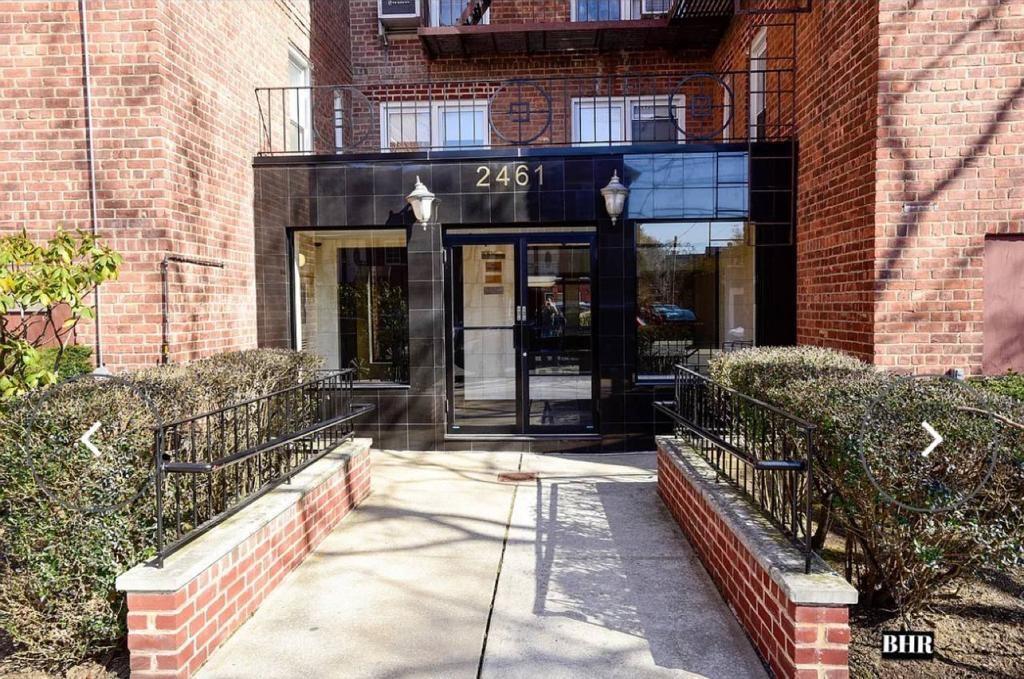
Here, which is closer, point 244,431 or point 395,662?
point 395,662

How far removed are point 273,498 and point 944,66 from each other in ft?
19.8

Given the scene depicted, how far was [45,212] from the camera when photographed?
5.81 metres

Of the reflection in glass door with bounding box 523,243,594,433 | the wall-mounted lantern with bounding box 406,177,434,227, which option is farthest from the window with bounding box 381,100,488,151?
the reflection in glass door with bounding box 523,243,594,433

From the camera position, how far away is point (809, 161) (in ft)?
22.1

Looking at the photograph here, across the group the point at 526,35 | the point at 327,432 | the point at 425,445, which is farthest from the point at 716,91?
the point at 327,432

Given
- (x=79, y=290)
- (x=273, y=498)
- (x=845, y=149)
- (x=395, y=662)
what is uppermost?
(x=845, y=149)

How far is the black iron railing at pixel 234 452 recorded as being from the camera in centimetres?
312

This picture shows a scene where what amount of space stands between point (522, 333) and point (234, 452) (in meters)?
4.27

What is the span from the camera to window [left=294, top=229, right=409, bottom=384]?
7.76 metres

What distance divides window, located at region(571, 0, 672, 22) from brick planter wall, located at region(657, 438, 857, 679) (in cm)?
852

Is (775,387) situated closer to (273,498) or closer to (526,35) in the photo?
(273,498)

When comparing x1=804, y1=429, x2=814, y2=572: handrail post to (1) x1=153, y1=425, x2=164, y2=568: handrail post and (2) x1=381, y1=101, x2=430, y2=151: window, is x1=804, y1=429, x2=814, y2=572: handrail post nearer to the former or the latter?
(1) x1=153, y1=425, x2=164, y2=568: handrail post

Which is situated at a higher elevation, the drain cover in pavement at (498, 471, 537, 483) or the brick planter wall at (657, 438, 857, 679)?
the brick planter wall at (657, 438, 857, 679)

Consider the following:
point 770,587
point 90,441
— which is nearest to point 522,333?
point 770,587
